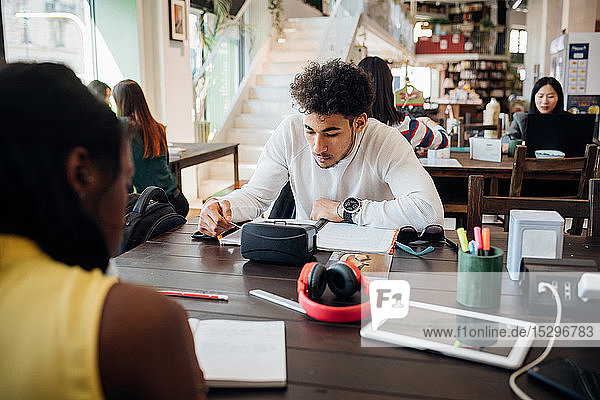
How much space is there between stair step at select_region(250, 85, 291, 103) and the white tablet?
6698mm

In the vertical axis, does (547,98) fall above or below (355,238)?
above

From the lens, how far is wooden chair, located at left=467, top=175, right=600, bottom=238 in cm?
162

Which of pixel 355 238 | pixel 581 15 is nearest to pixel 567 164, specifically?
pixel 355 238

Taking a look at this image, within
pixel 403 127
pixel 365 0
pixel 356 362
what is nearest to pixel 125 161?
pixel 356 362

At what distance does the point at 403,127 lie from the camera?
311 centimetres

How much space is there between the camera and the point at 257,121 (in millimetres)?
7277

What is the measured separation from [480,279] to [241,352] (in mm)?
480

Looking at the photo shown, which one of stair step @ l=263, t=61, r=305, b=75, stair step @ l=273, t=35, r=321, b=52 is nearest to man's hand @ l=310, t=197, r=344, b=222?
stair step @ l=263, t=61, r=305, b=75

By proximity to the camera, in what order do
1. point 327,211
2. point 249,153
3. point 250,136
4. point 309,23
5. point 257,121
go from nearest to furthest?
point 327,211 < point 249,153 < point 250,136 < point 257,121 < point 309,23

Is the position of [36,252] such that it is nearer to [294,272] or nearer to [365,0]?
[294,272]

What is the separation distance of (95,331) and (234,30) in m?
7.44

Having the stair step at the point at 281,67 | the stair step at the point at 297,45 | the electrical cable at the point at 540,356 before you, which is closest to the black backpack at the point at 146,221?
the electrical cable at the point at 540,356

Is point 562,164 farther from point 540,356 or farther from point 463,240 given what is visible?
point 540,356

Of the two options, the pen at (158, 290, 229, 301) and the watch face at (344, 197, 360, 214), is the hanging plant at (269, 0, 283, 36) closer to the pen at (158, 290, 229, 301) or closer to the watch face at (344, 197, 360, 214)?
the watch face at (344, 197, 360, 214)
